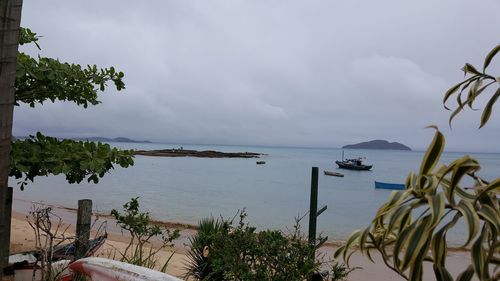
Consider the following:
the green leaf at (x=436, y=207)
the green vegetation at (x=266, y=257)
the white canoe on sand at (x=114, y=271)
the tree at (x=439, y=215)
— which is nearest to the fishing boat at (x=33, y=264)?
the green vegetation at (x=266, y=257)

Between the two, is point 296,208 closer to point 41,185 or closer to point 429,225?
point 41,185

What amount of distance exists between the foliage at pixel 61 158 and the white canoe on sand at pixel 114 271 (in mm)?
2286

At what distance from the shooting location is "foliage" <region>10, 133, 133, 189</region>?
4.05 meters

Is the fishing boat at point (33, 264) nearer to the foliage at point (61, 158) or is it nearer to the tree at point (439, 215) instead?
the foliage at point (61, 158)

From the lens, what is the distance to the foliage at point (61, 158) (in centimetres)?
405

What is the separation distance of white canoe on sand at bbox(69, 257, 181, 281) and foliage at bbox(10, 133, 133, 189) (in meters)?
2.29

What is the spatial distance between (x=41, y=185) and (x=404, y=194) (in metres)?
36.1

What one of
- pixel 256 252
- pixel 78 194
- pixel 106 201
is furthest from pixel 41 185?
pixel 256 252

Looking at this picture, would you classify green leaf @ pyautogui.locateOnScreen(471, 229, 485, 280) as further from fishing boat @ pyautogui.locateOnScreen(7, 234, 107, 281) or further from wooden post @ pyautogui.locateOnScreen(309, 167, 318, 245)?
wooden post @ pyautogui.locateOnScreen(309, 167, 318, 245)

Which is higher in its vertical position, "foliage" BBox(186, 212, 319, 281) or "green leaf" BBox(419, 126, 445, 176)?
"green leaf" BBox(419, 126, 445, 176)

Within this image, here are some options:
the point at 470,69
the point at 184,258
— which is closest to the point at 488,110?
the point at 470,69

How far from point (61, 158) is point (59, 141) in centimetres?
40

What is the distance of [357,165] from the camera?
63.9 m

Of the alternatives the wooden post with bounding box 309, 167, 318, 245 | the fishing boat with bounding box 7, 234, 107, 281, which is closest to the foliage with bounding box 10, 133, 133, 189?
the fishing boat with bounding box 7, 234, 107, 281
